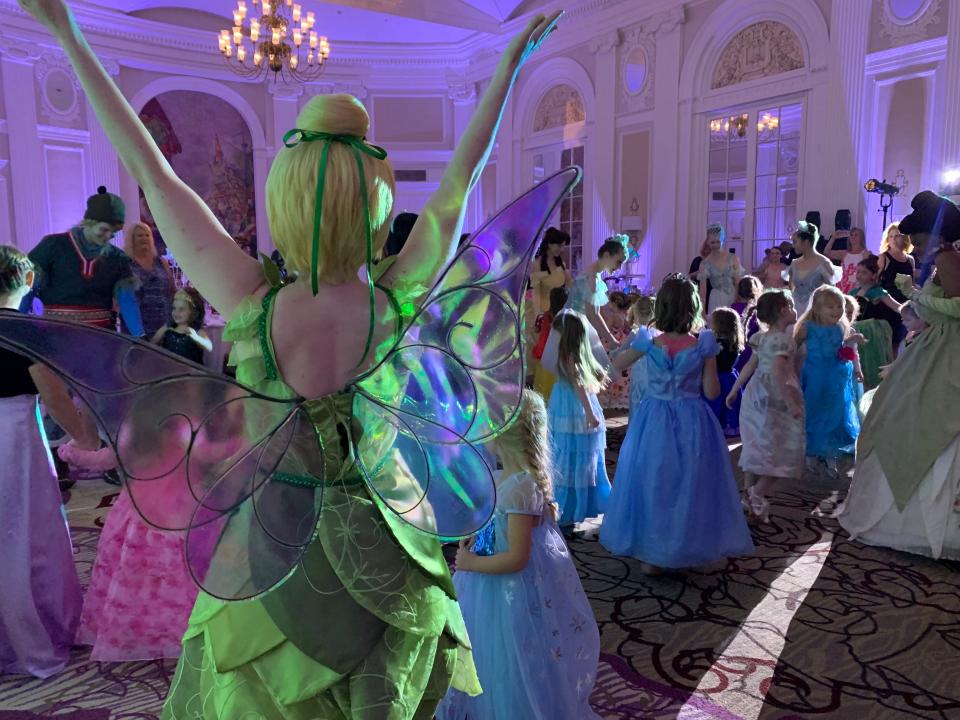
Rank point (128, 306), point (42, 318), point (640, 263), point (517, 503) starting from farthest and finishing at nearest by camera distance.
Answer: point (640, 263) → point (128, 306) → point (517, 503) → point (42, 318)

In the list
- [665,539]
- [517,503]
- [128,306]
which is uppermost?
[128,306]

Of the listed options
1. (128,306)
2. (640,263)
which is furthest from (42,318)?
(640,263)

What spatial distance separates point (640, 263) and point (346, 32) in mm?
6609

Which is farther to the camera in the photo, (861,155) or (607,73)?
Result: (607,73)

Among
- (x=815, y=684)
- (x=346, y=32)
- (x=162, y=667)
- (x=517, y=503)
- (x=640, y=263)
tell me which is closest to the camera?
(x=517, y=503)

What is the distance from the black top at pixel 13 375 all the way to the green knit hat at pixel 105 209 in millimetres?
1334

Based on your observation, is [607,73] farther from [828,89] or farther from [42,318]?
[42,318]

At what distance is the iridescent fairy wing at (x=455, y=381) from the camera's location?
3.11ft

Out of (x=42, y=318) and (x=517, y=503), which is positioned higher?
(x=42, y=318)

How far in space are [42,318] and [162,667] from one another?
202 cm

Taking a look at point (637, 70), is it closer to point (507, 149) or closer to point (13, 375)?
point (507, 149)

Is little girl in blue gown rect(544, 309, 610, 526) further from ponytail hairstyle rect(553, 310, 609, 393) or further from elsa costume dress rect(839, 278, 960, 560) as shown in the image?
elsa costume dress rect(839, 278, 960, 560)

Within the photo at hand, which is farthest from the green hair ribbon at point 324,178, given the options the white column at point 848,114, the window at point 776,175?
the window at point 776,175

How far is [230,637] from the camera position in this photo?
91 cm
